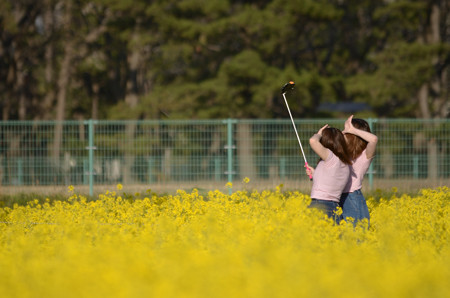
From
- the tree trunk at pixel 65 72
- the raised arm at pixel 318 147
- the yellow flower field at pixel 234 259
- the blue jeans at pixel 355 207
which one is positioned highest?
the tree trunk at pixel 65 72

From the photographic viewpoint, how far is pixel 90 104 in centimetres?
2823

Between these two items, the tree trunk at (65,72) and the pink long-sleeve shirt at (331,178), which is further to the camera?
the tree trunk at (65,72)

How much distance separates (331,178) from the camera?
6621 millimetres

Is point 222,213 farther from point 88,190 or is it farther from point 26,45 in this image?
point 26,45

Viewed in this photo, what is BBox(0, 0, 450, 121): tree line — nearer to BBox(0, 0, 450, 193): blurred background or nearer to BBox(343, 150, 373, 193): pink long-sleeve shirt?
BBox(0, 0, 450, 193): blurred background

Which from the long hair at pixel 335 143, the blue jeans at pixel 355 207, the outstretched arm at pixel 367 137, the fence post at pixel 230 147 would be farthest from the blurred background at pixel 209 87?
the long hair at pixel 335 143

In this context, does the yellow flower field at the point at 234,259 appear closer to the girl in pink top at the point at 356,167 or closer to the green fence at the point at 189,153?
the girl in pink top at the point at 356,167

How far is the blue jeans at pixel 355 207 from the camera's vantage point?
6.89m

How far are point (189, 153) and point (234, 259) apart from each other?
9419 millimetres

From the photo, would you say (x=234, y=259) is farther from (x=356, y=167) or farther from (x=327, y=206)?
(x=356, y=167)

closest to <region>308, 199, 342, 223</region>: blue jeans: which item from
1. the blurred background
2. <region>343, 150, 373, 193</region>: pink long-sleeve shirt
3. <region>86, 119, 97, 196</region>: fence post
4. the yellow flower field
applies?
the yellow flower field

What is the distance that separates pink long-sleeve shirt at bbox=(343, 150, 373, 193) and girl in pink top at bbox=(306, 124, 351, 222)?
0.62 ft

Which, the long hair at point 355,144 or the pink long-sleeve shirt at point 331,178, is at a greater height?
the long hair at point 355,144

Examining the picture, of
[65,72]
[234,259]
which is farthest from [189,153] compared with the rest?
[65,72]
